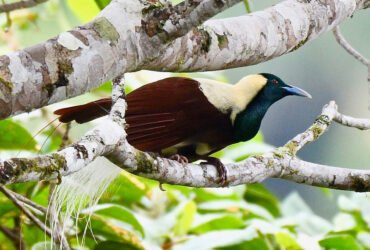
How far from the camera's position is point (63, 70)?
1632 mm

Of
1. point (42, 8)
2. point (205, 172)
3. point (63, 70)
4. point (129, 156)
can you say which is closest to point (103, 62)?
point (63, 70)

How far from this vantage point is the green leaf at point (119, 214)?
9.26ft

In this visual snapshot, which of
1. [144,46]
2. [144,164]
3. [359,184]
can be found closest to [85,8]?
[359,184]

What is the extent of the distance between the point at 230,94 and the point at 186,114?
0.22 m

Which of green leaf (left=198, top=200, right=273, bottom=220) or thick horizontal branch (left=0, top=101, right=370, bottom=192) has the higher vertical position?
thick horizontal branch (left=0, top=101, right=370, bottom=192)

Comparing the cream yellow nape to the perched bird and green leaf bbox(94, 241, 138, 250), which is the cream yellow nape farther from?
green leaf bbox(94, 241, 138, 250)

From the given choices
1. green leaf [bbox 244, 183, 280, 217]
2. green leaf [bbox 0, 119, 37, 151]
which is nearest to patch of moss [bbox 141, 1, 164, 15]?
green leaf [bbox 0, 119, 37, 151]

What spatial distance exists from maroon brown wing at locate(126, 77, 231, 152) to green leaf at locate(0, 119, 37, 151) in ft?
1.32

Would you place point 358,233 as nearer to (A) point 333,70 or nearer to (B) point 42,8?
(B) point 42,8

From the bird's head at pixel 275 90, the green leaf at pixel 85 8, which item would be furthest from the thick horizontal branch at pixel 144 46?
the green leaf at pixel 85 8

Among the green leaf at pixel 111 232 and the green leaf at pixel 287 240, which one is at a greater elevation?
the green leaf at pixel 111 232

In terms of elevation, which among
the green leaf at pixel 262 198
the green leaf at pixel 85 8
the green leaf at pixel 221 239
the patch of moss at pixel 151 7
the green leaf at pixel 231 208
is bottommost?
the green leaf at pixel 262 198

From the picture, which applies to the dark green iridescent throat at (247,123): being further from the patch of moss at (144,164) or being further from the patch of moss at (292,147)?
the patch of moss at (144,164)

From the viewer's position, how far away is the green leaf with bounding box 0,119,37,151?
9.48ft
